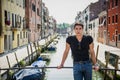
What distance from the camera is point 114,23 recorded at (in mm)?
39312

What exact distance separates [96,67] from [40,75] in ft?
37.4

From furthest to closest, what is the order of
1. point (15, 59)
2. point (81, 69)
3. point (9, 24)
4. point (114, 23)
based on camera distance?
point (114, 23), point (9, 24), point (15, 59), point (81, 69)

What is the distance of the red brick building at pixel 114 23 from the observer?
37034mm

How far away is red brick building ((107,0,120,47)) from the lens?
3703 centimetres

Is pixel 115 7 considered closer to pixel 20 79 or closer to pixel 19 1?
pixel 19 1

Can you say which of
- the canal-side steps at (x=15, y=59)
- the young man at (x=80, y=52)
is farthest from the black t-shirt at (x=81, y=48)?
the canal-side steps at (x=15, y=59)

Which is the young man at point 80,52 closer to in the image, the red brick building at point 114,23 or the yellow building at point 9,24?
the yellow building at point 9,24

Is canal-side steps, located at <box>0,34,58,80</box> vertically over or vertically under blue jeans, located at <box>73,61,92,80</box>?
under

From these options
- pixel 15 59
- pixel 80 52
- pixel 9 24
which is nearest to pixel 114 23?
pixel 9 24

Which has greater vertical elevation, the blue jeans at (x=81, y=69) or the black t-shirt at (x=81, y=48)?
the black t-shirt at (x=81, y=48)

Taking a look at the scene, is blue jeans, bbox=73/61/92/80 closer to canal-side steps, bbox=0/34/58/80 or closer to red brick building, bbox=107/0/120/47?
canal-side steps, bbox=0/34/58/80

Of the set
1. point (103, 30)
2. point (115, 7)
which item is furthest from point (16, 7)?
point (103, 30)

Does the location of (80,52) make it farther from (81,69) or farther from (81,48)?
(81,69)

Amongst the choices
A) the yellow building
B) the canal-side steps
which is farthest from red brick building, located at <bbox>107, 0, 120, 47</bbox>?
the yellow building
